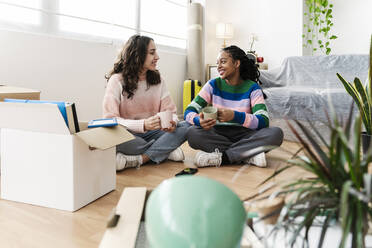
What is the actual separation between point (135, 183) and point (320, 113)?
1.79m

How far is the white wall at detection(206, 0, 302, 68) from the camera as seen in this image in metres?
4.28

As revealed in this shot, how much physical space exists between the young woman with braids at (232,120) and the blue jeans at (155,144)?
0.26 feet

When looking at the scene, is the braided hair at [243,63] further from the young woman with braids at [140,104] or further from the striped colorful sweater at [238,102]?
the young woman with braids at [140,104]

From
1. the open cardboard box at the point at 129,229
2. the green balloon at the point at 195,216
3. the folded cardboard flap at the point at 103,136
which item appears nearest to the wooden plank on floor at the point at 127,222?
the open cardboard box at the point at 129,229

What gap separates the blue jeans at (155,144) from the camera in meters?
1.91

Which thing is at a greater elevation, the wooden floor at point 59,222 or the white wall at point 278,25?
the white wall at point 278,25

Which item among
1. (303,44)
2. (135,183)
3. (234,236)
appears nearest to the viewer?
(234,236)

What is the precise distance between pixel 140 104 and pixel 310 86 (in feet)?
6.74

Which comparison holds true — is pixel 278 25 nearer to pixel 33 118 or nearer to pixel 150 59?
pixel 150 59

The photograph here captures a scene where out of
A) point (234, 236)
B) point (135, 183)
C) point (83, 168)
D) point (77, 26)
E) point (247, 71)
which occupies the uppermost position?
point (77, 26)

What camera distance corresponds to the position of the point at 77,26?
264 centimetres

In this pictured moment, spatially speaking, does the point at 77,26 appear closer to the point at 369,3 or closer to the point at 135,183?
the point at 135,183

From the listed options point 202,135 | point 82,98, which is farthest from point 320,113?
point 82,98

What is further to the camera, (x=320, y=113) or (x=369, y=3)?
(x=369, y=3)
